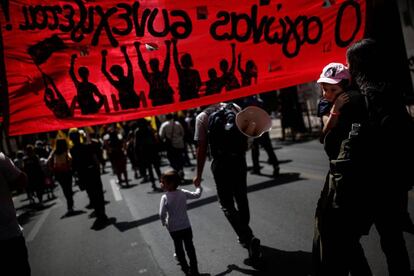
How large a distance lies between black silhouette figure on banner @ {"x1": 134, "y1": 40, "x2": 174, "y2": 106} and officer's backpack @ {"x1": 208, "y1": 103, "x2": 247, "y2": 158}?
1246mm

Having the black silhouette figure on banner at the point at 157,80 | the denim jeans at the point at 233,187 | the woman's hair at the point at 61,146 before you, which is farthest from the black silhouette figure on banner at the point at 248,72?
the woman's hair at the point at 61,146

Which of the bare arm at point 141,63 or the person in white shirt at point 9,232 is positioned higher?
the bare arm at point 141,63

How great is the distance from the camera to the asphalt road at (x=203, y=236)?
15.5 feet

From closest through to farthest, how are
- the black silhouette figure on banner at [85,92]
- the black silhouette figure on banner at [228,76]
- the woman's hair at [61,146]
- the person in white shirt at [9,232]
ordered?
the black silhouette figure on banner at [85,92] → the person in white shirt at [9,232] → the black silhouette figure on banner at [228,76] → the woman's hair at [61,146]

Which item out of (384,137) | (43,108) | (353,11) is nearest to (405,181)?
(384,137)

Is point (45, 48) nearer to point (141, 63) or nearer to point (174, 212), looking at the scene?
point (141, 63)

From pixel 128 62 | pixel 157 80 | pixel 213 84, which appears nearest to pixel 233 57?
pixel 213 84

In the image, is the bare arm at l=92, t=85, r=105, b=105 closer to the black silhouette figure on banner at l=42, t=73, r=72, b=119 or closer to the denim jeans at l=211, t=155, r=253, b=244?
the black silhouette figure on banner at l=42, t=73, r=72, b=119

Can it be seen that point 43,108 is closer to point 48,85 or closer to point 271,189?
point 48,85

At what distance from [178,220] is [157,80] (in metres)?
1.65

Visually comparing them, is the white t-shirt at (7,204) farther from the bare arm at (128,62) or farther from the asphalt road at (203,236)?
the asphalt road at (203,236)

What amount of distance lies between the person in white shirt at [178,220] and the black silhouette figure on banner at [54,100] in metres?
1.56

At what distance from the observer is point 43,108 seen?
3035 millimetres

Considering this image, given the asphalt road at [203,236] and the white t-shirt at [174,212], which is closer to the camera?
the white t-shirt at [174,212]
